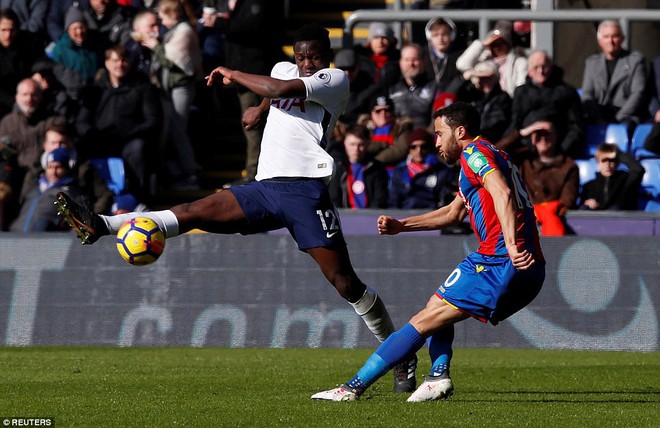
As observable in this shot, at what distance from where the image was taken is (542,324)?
478 inches

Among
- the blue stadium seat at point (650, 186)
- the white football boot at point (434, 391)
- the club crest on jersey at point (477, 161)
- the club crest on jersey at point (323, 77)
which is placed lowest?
the blue stadium seat at point (650, 186)

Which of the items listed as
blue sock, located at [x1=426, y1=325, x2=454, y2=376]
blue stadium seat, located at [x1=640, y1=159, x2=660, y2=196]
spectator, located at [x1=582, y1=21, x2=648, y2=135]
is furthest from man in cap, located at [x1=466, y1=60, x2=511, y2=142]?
blue sock, located at [x1=426, y1=325, x2=454, y2=376]

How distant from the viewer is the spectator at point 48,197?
13.5 m

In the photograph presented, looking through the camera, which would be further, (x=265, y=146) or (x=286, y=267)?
(x=286, y=267)

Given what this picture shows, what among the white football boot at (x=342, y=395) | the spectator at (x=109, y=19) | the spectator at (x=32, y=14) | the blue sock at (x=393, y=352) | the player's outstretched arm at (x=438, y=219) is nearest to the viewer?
the blue sock at (x=393, y=352)

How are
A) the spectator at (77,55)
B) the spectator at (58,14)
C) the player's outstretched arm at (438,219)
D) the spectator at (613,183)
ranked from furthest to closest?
the spectator at (58,14)
the spectator at (77,55)
the spectator at (613,183)
the player's outstretched arm at (438,219)

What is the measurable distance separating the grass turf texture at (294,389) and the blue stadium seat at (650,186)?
2467 mm

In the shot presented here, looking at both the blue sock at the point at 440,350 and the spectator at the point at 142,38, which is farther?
the spectator at the point at 142,38

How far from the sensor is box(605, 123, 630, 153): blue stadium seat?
14.4 meters

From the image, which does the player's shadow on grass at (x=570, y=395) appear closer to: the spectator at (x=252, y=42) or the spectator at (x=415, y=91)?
the spectator at (x=415, y=91)

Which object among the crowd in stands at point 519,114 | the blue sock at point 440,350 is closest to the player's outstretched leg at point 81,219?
the blue sock at point 440,350

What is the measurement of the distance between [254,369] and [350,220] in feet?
11.2

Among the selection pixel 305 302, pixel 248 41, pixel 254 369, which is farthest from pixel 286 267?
pixel 248 41

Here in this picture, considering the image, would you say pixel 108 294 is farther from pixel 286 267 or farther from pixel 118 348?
pixel 286 267
